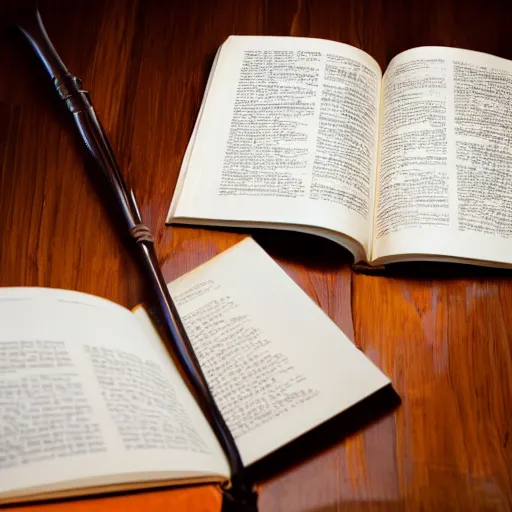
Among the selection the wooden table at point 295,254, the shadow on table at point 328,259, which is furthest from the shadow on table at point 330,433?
the shadow on table at point 328,259

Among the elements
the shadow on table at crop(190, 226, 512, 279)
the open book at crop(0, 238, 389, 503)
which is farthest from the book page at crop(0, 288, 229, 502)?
the shadow on table at crop(190, 226, 512, 279)

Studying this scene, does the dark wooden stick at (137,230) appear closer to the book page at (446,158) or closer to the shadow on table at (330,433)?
the shadow on table at (330,433)

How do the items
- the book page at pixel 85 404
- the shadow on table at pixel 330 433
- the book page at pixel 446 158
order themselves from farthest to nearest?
the book page at pixel 446 158, the shadow on table at pixel 330 433, the book page at pixel 85 404

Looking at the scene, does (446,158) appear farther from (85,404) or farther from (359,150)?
(85,404)

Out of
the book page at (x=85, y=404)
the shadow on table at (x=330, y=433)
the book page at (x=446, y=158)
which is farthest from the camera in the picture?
the book page at (x=446, y=158)

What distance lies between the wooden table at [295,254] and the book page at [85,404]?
40 millimetres

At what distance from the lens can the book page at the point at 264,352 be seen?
68cm

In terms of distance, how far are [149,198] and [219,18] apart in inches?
15.6

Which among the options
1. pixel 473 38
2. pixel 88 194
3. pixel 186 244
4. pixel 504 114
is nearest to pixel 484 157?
pixel 504 114

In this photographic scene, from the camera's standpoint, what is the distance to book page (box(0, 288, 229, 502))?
55cm

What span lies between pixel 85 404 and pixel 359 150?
501mm

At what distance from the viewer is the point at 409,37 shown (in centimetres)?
109

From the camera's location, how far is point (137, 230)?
2.65 ft

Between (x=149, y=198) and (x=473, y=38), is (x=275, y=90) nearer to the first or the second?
(x=149, y=198)
